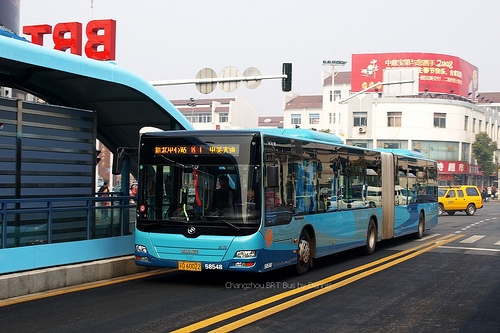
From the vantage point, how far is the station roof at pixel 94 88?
11.4m

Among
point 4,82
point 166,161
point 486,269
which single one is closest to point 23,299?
point 166,161

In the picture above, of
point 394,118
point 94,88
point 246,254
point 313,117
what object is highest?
point 313,117

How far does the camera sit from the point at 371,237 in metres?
17.9

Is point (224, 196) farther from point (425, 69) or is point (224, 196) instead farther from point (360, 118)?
point (425, 69)

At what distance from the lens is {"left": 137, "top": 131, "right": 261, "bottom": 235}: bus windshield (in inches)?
452

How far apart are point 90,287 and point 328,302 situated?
4.01 meters

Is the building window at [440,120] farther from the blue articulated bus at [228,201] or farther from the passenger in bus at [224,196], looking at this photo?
the passenger in bus at [224,196]

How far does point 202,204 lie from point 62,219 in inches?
96.2

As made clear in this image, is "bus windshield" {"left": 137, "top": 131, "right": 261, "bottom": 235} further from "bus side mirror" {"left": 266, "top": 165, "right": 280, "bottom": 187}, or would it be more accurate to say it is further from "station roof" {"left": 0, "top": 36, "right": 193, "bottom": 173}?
"station roof" {"left": 0, "top": 36, "right": 193, "bottom": 173}

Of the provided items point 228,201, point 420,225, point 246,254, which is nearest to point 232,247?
point 246,254

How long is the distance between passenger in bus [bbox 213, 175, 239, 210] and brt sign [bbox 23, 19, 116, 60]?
52.6ft

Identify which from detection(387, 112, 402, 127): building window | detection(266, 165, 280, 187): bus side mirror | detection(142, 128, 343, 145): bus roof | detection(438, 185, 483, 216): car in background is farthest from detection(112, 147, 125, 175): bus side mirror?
detection(387, 112, 402, 127): building window

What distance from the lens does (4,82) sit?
14039 millimetres

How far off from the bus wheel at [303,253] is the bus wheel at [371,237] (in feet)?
13.7
